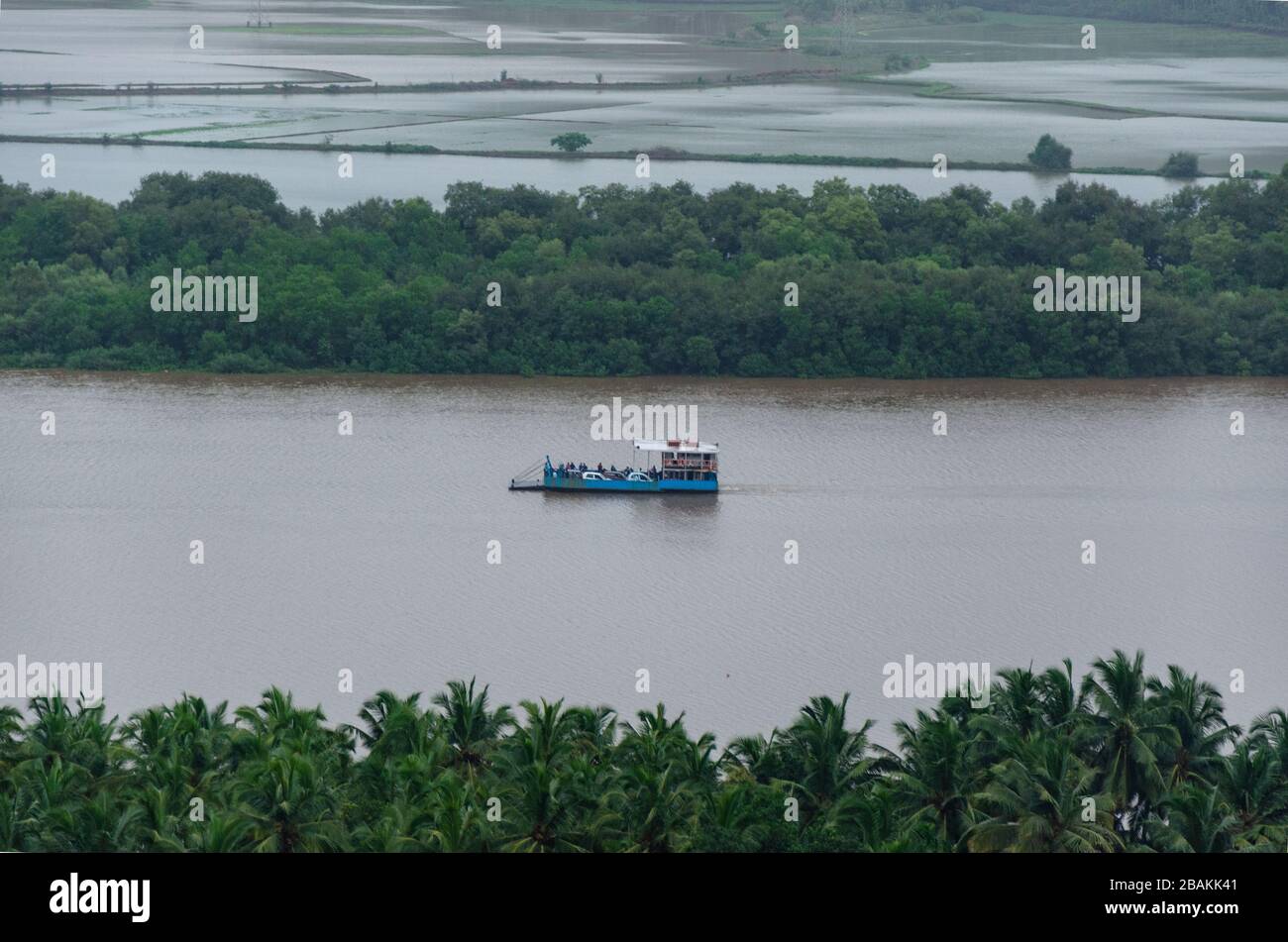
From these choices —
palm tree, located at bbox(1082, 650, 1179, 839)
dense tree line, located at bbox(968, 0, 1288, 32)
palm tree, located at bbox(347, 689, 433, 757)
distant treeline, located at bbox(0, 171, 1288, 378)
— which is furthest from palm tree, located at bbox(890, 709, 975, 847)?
dense tree line, located at bbox(968, 0, 1288, 32)

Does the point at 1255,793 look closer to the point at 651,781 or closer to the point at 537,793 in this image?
the point at 651,781

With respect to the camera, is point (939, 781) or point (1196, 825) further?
point (939, 781)

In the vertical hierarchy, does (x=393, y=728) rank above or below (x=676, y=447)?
below

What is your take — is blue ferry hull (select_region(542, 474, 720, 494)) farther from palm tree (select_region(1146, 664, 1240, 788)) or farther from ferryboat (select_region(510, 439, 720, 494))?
palm tree (select_region(1146, 664, 1240, 788))

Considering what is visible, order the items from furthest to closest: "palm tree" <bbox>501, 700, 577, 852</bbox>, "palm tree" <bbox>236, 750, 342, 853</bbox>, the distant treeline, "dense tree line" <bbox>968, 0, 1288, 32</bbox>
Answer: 1. "dense tree line" <bbox>968, 0, 1288, 32</bbox>
2. the distant treeline
3. "palm tree" <bbox>501, 700, 577, 852</bbox>
4. "palm tree" <bbox>236, 750, 342, 853</bbox>

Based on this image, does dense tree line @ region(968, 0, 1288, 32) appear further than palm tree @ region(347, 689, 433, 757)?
Yes

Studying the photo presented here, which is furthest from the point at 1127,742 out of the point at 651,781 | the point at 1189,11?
the point at 1189,11

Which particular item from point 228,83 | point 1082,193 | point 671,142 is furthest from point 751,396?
point 228,83

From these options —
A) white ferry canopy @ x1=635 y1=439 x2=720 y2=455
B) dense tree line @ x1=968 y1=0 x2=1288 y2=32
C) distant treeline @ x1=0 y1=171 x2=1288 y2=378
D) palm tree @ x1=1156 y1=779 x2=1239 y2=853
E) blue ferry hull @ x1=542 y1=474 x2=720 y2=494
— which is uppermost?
dense tree line @ x1=968 y1=0 x2=1288 y2=32
